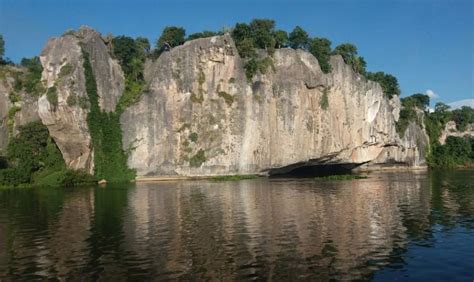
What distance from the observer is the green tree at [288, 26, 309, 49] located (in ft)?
226

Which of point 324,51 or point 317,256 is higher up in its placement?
point 324,51

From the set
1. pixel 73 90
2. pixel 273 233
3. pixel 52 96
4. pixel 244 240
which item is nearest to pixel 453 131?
pixel 73 90

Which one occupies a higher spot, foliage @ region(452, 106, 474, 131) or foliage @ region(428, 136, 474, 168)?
foliage @ region(452, 106, 474, 131)

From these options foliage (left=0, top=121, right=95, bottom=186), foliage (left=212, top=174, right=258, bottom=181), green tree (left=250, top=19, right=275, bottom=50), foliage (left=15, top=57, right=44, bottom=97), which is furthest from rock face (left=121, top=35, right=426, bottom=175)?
foliage (left=15, top=57, right=44, bottom=97)

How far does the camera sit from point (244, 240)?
18516 mm

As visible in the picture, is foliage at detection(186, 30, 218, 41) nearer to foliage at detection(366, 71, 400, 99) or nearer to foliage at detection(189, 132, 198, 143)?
foliage at detection(189, 132, 198, 143)

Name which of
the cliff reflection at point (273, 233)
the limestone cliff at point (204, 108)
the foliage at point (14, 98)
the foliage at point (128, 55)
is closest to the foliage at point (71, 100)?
the limestone cliff at point (204, 108)

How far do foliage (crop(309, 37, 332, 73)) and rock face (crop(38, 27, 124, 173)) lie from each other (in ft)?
94.0

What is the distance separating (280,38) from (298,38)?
3.32 m

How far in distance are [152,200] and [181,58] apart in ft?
101

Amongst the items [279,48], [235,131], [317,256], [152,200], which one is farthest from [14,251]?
[279,48]

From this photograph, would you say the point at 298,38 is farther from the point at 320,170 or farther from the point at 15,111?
the point at 15,111

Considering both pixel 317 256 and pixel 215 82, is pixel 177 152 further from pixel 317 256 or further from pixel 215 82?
pixel 317 256

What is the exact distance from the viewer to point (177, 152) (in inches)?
2347
